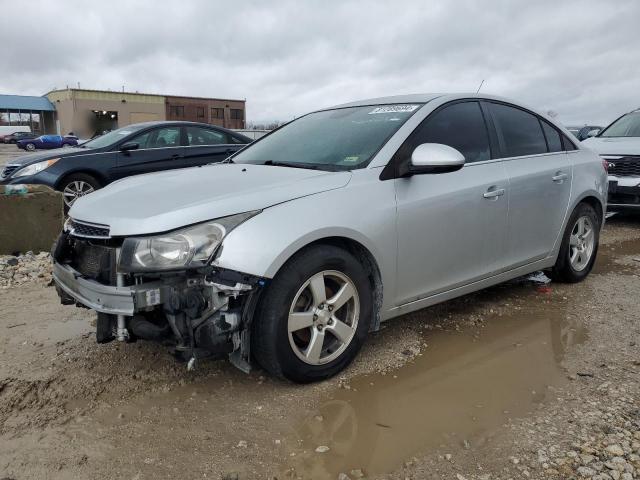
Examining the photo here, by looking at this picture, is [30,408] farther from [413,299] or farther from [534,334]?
[534,334]

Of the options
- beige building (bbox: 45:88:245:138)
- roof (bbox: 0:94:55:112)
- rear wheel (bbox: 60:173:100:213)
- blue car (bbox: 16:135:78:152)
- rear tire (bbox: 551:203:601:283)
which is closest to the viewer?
rear tire (bbox: 551:203:601:283)

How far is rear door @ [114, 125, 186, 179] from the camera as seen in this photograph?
26.0 feet

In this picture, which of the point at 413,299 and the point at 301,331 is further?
the point at 413,299

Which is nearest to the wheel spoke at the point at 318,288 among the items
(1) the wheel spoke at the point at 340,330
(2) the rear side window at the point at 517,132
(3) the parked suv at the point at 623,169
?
(1) the wheel spoke at the point at 340,330

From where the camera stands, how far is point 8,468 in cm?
228

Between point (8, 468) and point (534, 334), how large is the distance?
3.27 metres

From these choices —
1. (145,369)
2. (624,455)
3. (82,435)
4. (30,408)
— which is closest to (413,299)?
(624,455)

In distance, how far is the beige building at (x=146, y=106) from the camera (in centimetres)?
4631

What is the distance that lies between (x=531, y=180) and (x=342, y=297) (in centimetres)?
207

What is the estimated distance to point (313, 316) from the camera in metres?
2.87

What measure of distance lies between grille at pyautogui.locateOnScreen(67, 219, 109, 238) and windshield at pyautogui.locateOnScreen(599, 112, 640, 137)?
880 cm

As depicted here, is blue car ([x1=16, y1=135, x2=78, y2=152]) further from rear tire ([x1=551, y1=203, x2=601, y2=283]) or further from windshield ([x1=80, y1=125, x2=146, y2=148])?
rear tire ([x1=551, y1=203, x2=601, y2=283])

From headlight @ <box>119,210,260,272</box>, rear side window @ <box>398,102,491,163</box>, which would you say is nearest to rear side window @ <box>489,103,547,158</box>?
rear side window @ <box>398,102,491,163</box>

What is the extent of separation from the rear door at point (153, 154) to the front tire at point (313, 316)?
5785 millimetres
